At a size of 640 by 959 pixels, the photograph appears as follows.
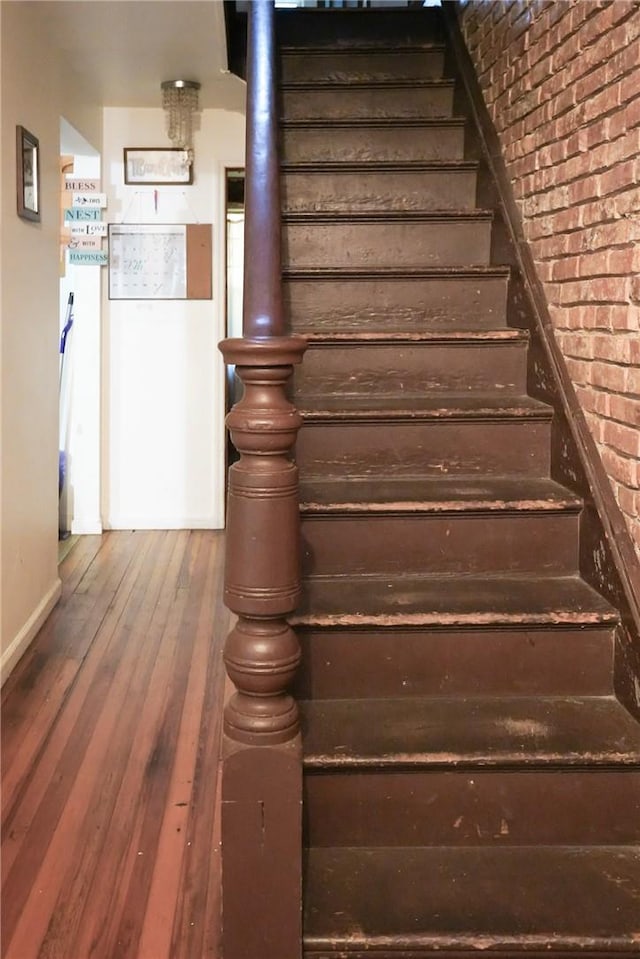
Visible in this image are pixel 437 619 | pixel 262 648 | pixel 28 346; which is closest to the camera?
pixel 262 648

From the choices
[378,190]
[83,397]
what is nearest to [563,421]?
[378,190]

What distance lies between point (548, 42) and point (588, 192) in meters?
0.54

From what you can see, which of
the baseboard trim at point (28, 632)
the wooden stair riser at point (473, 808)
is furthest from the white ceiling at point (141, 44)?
the wooden stair riser at point (473, 808)

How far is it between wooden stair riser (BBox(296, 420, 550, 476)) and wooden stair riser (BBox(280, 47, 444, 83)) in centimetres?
184

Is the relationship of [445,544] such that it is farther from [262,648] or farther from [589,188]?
[589,188]

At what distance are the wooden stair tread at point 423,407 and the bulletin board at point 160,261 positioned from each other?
→ 103 inches

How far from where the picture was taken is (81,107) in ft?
13.7

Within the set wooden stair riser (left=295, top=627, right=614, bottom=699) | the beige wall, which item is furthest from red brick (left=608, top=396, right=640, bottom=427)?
the beige wall

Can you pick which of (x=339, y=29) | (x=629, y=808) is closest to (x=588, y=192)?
(x=629, y=808)

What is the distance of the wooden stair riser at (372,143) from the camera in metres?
3.01

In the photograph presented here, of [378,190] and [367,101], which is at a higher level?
[367,101]

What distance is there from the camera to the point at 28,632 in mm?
3180

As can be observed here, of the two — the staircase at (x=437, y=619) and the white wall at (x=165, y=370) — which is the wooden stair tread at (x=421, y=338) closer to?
the staircase at (x=437, y=619)

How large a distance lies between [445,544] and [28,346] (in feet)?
6.20
